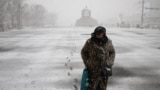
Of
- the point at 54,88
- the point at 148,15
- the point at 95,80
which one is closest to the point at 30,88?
the point at 54,88

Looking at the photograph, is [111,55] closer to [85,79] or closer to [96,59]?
[96,59]

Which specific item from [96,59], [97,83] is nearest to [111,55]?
[96,59]

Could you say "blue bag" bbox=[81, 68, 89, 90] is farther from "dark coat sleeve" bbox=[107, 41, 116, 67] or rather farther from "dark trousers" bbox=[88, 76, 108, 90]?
"dark coat sleeve" bbox=[107, 41, 116, 67]

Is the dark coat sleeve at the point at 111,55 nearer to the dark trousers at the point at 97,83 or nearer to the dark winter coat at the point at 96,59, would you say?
the dark winter coat at the point at 96,59

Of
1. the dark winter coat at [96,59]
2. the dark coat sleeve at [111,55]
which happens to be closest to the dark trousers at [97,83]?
the dark winter coat at [96,59]

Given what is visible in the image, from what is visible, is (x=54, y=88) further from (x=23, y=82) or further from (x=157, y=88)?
(x=157, y=88)

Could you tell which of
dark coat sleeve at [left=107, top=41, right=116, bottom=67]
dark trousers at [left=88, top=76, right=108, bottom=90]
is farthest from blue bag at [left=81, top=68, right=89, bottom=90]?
dark coat sleeve at [left=107, top=41, right=116, bottom=67]

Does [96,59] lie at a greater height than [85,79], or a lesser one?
greater

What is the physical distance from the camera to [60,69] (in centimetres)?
1252

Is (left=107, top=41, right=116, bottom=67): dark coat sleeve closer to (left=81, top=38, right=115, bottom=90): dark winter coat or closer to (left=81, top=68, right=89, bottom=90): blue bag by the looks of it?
(left=81, top=38, right=115, bottom=90): dark winter coat

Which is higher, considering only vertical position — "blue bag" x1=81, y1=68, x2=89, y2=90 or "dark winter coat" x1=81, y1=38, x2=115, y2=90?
"dark winter coat" x1=81, y1=38, x2=115, y2=90

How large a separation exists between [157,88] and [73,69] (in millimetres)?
4299

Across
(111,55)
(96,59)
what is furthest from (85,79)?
(111,55)

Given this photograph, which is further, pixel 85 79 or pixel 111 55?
pixel 111 55
